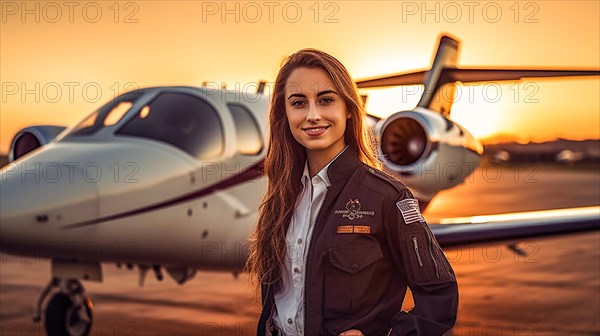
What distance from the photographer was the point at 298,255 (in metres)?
1.94

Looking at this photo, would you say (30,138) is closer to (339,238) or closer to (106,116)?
(106,116)

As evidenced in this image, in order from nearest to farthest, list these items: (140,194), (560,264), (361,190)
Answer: (361,190)
(140,194)
(560,264)

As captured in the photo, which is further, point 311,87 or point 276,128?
point 276,128

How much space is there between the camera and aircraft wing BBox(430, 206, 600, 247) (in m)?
7.00

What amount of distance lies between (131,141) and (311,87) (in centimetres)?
442

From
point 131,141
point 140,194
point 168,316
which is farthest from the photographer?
point 168,316

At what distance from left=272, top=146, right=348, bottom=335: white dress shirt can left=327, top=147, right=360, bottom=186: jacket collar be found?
0.01m

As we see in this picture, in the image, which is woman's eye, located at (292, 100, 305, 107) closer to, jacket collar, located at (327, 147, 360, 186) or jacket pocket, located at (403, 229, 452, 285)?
jacket collar, located at (327, 147, 360, 186)

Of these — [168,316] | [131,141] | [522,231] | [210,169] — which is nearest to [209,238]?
[210,169]

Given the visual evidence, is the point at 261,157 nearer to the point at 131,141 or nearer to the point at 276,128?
the point at 131,141

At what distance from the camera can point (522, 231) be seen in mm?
7066

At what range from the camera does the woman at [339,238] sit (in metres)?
1.83

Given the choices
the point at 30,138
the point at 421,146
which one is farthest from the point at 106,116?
the point at 421,146

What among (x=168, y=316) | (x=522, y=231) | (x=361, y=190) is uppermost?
(x=361, y=190)
